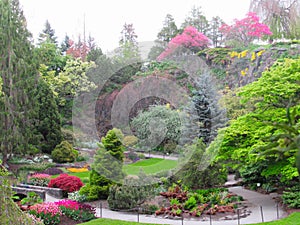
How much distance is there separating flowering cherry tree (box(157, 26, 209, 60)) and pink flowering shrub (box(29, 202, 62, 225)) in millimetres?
24232

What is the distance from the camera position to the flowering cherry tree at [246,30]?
3105 cm

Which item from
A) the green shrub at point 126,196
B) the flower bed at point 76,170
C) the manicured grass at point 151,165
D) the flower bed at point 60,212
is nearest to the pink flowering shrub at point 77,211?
the flower bed at point 60,212

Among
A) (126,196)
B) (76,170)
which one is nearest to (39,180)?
(76,170)

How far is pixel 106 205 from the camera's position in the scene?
14352mm

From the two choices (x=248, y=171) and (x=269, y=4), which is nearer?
(x=248, y=171)

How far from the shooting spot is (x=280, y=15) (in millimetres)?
31719

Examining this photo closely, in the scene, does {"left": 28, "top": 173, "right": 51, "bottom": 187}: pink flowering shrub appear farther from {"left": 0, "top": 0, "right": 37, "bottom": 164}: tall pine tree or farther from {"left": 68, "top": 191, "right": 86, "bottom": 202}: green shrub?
{"left": 0, "top": 0, "right": 37, "bottom": 164}: tall pine tree

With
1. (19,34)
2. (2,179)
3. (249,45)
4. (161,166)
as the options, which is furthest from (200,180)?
(249,45)

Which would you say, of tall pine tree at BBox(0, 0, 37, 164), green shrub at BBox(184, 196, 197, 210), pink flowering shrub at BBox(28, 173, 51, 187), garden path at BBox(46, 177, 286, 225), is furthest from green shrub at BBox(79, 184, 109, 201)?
tall pine tree at BBox(0, 0, 37, 164)

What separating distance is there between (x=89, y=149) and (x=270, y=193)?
53.1 feet

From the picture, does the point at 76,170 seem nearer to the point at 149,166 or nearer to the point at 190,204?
the point at 149,166

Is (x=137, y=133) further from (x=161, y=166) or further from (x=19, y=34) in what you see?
(x=19, y=34)

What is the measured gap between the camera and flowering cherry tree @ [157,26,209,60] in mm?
34656

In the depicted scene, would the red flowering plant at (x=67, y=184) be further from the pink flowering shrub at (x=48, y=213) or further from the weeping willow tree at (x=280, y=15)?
the weeping willow tree at (x=280, y=15)
